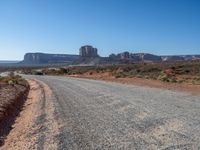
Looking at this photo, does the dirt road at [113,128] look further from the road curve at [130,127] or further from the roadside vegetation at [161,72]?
the roadside vegetation at [161,72]

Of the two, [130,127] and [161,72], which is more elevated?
[130,127]

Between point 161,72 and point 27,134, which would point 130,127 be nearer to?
point 27,134

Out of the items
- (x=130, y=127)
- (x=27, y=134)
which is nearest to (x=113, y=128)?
Answer: (x=130, y=127)

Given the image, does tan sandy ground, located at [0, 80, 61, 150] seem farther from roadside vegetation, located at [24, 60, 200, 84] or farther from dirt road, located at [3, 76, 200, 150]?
roadside vegetation, located at [24, 60, 200, 84]

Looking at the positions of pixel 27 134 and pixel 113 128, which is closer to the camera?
pixel 27 134

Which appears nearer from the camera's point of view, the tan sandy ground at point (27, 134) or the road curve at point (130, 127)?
the road curve at point (130, 127)

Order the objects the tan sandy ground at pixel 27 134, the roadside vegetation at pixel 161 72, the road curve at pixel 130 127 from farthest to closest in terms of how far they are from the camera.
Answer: the roadside vegetation at pixel 161 72 < the tan sandy ground at pixel 27 134 < the road curve at pixel 130 127

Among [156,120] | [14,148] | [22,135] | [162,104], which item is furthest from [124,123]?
[162,104]

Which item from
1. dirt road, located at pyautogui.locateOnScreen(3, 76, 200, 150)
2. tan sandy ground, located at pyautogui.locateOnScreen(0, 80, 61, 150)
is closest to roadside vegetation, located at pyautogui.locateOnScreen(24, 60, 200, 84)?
dirt road, located at pyautogui.locateOnScreen(3, 76, 200, 150)

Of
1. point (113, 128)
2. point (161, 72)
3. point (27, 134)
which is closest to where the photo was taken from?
point (27, 134)

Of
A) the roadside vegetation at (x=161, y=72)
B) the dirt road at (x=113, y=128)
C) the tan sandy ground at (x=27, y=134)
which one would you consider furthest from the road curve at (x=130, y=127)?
the roadside vegetation at (x=161, y=72)

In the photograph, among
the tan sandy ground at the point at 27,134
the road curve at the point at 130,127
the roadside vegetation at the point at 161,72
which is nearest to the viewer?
the road curve at the point at 130,127

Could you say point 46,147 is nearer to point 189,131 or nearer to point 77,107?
point 189,131

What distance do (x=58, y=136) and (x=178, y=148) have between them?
11.0 feet
